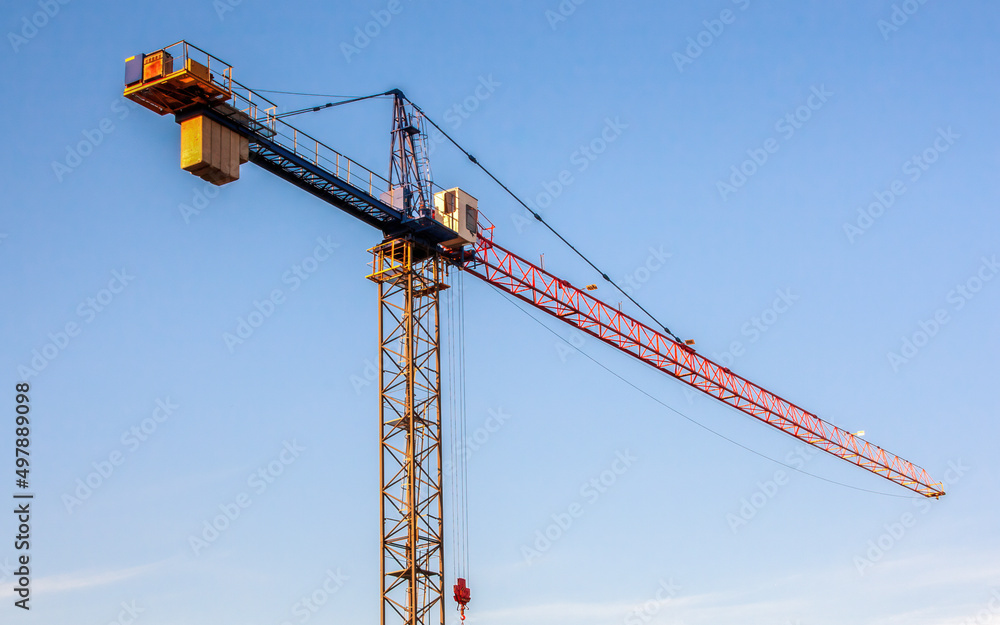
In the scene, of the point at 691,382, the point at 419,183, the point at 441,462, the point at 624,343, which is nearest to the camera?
the point at 441,462

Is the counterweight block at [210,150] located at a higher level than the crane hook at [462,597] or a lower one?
higher

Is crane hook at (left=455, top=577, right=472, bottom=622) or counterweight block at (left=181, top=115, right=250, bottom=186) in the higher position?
counterweight block at (left=181, top=115, right=250, bottom=186)

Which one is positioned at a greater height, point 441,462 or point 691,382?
point 691,382

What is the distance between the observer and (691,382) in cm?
8562

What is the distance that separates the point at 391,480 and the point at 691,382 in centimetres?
3163

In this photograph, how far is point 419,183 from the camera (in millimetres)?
65812

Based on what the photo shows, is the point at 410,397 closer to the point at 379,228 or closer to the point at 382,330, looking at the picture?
the point at 382,330

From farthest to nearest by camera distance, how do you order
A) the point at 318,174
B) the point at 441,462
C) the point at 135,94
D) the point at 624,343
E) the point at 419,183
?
the point at 624,343 < the point at 419,183 < the point at 441,462 < the point at 318,174 < the point at 135,94

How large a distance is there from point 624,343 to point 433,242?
19.3 m

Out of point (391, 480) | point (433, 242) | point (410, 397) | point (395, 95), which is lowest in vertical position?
point (391, 480)

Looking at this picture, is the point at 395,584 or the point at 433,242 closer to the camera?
the point at 395,584

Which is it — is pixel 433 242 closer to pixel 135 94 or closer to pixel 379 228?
pixel 379 228

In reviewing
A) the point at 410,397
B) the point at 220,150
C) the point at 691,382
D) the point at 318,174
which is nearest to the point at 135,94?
the point at 220,150

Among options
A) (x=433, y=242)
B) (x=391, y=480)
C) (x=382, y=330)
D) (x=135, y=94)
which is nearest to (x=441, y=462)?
(x=391, y=480)
